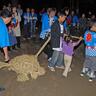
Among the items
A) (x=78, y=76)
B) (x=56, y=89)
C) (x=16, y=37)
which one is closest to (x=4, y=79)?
(x=56, y=89)

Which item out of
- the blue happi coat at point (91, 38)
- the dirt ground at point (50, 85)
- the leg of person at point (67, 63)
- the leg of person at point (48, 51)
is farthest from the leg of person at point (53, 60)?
the blue happi coat at point (91, 38)

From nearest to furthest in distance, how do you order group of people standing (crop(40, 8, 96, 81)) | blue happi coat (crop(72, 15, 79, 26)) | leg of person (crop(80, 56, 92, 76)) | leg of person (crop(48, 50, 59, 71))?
group of people standing (crop(40, 8, 96, 81)) < leg of person (crop(80, 56, 92, 76)) < leg of person (crop(48, 50, 59, 71)) < blue happi coat (crop(72, 15, 79, 26))

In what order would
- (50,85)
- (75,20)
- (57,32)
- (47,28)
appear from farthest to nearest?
(75,20)
(47,28)
(57,32)
(50,85)

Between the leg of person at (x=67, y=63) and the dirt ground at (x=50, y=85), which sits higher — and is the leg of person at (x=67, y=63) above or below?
above

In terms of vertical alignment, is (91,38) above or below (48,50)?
above

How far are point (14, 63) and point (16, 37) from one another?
2649mm

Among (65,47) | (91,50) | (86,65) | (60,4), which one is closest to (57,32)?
(65,47)

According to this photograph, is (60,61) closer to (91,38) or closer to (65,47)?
(65,47)

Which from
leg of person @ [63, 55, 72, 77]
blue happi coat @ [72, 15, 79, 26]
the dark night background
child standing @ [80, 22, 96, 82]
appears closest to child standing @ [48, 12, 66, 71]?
leg of person @ [63, 55, 72, 77]

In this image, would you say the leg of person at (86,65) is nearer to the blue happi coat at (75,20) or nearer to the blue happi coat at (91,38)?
the blue happi coat at (91,38)

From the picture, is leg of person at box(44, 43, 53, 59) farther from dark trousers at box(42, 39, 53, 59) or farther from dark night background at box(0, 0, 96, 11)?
dark night background at box(0, 0, 96, 11)

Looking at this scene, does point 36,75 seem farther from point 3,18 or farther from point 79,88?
point 3,18

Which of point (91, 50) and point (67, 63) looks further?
point (67, 63)

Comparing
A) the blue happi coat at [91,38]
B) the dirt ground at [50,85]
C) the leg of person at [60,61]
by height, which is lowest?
the dirt ground at [50,85]
